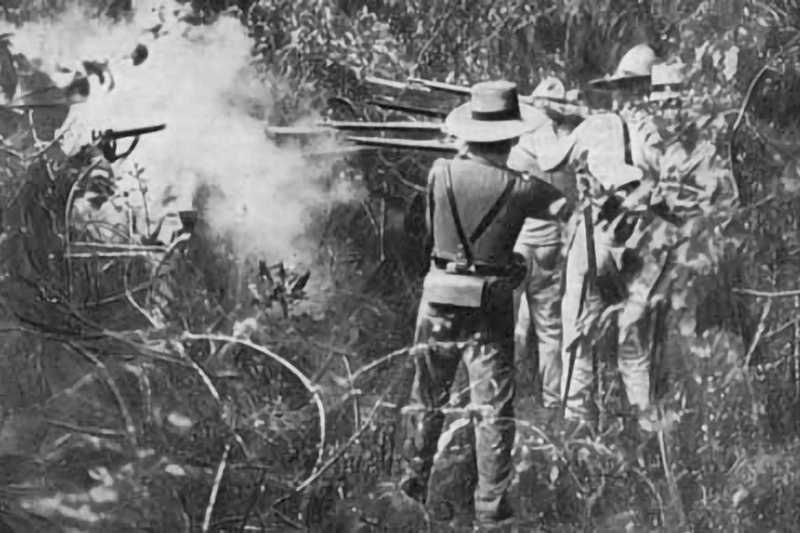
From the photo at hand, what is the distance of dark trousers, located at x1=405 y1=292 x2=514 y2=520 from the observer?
4410 mm

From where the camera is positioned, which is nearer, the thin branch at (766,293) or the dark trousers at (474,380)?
the dark trousers at (474,380)

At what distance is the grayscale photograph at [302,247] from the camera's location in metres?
4.39

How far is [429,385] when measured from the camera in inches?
174

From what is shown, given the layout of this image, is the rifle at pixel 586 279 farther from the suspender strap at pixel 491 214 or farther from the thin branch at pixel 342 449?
the thin branch at pixel 342 449

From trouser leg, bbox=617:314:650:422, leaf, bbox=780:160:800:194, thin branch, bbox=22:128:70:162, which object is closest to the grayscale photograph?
thin branch, bbox=22:128:70:162

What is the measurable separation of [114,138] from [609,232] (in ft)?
5.53

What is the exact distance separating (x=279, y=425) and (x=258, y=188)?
2.59 feet

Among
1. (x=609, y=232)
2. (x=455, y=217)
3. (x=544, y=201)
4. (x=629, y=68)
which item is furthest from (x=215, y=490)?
(x=629, y=68)

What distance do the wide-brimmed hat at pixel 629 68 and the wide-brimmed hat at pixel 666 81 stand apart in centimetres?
5

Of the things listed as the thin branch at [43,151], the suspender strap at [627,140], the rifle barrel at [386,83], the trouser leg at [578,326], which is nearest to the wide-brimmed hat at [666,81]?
the suspender strap at [627,140]

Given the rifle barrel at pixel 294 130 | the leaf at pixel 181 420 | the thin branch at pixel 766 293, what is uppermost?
the rifle barrel at pixel 294 130

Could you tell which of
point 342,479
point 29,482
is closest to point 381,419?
point 342,479

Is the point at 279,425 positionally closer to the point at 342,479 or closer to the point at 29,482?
the point at 342,479

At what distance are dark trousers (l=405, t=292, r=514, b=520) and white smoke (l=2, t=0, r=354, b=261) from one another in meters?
0.59
